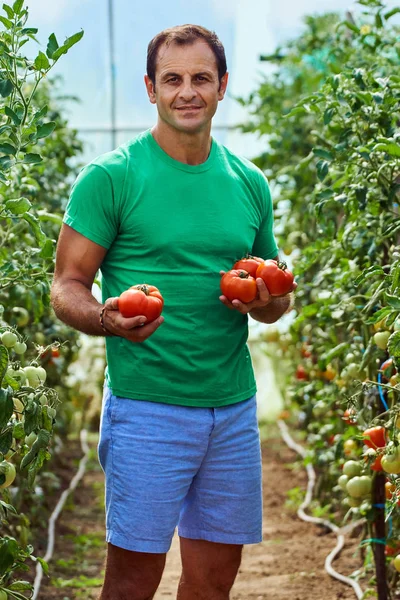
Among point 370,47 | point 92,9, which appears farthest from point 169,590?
point 92,9

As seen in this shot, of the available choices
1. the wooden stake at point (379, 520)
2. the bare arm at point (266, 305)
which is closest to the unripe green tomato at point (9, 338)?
the bare arm at point (266, 305)

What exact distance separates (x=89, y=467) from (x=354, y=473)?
307cm

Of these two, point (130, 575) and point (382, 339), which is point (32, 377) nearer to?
point (130, 575)

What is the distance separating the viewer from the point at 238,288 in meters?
2.12

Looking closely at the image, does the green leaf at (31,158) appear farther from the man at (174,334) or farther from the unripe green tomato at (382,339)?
the unripe green tomato at (382,339)

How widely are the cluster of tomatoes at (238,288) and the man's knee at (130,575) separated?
543 mm

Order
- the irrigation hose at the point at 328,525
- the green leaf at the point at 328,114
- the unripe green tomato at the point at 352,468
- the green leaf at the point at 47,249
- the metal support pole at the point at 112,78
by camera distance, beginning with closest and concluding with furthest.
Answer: the green leaf at the point at 47,249
the green leaf at the point at 328,114
the unripe green tomato at the point at 352,468
the irrigation hose at the point at 328,525
the metal support pole at the point at 112,78

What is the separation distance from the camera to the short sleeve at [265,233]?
7.98 feet

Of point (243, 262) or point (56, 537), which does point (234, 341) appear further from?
point (56, 537)

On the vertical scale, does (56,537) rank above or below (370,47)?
below

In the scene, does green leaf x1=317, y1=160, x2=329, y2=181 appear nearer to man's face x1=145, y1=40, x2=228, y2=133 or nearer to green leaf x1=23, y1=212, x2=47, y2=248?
man's face x1=145, y1=40, x2=228, y2=133

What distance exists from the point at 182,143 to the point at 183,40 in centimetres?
23

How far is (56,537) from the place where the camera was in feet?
13.6

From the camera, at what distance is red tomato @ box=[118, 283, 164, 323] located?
1.94 meters
